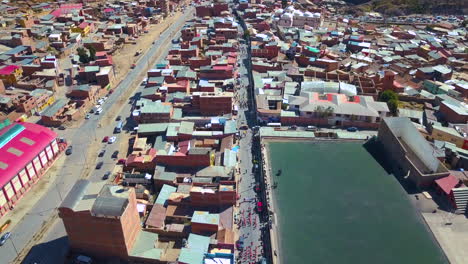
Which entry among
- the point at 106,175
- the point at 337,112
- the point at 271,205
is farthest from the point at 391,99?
the point at 106,175

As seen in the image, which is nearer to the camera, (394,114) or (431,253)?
(431,253)

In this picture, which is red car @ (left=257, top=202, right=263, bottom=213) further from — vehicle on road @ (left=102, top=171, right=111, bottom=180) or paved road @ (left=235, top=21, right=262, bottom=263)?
vehicle on road @ (left=102, top=171, right=111, bottom=180)

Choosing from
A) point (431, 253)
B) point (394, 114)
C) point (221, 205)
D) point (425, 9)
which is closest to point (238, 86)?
point (394, 114)

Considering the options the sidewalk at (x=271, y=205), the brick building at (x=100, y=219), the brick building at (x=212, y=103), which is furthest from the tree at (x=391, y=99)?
the brick building at (x=100, y=219)

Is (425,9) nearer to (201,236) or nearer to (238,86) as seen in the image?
(238,86)

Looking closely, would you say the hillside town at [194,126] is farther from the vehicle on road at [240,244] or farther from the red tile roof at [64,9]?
the red tile roof at [64,9]

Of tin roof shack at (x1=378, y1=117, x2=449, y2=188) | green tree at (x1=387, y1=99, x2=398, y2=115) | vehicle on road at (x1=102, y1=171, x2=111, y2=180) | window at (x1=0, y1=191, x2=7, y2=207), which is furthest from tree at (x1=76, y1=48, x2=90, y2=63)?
green tree at (x1=387, y1=99, x2=398, y2=115)
